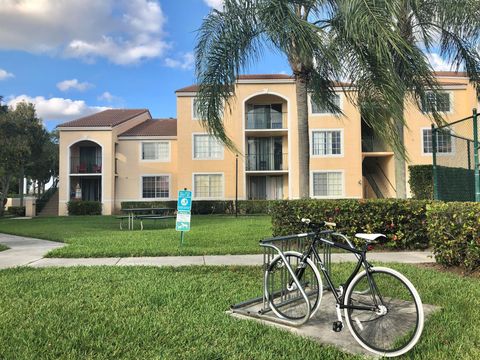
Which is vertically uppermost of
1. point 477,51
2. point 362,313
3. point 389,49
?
point 477,51

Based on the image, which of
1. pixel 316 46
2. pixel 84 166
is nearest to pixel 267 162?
pixel 84 166

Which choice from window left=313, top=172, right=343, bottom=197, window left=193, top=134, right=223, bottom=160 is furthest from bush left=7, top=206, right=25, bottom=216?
window left=313, top=172, right=343, bottom=197

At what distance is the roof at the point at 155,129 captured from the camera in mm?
30781

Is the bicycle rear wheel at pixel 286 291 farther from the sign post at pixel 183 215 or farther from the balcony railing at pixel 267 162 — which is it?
the balcony railing at pixel 267 162

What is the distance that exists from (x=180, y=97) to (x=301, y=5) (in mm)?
19834

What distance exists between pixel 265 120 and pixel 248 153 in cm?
269

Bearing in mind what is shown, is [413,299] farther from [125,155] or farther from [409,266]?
[125,155]

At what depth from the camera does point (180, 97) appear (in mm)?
28750

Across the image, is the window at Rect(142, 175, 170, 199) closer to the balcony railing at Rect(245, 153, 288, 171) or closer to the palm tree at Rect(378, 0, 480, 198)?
the balcony railing at Rect(245, 153, 288, 171)

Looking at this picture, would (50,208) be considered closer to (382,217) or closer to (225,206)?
(225,206)

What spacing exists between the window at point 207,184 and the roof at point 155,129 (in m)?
4.28

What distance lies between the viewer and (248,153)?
2983 cm

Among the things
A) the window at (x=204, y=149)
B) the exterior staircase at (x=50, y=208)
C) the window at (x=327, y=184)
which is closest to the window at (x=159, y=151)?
the window at (x=204, y=149)

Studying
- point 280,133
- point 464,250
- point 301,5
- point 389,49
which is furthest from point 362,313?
point 280,133
